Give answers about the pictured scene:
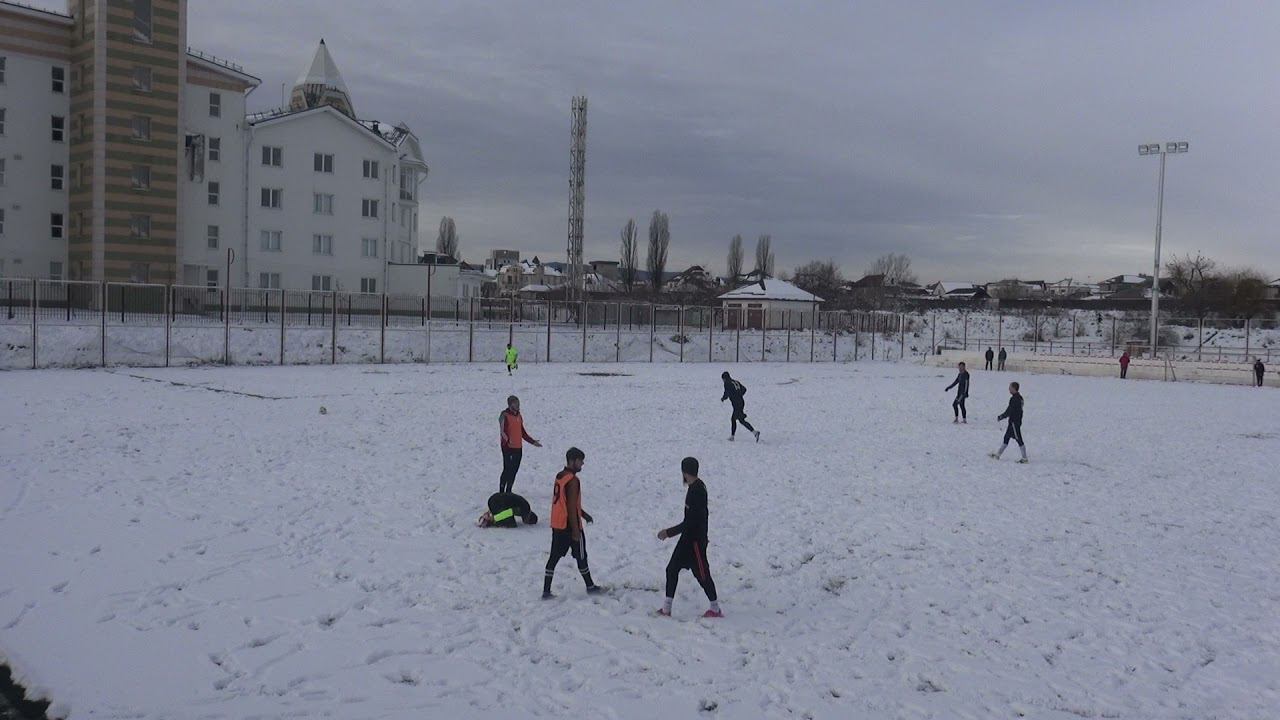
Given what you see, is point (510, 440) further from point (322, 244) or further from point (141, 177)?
point (322, 244)

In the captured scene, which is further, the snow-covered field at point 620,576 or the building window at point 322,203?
the building window at point 322,203

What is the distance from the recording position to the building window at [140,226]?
4959 centimetres

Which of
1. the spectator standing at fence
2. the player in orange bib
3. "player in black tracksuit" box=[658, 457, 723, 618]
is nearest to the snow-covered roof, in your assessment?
the spectator standing at fence

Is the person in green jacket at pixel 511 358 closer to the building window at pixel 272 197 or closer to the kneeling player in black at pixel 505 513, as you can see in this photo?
the kneeling player in black at pixel 505 513

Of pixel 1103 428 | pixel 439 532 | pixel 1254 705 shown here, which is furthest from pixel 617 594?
pixel 1103 428

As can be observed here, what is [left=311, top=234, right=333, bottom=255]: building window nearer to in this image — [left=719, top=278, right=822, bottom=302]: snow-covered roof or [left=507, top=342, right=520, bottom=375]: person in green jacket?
[left=507, top=342, right=520, bottom=375]: person in green jacket

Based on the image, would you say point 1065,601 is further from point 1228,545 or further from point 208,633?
point 208,633

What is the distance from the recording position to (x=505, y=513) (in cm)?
1210

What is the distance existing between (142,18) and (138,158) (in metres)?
7.54

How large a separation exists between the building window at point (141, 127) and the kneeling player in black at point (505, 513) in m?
46.9

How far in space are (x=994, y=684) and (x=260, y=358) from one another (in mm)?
35751

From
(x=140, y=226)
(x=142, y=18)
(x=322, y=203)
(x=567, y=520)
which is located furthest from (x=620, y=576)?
(x=322, y=203)

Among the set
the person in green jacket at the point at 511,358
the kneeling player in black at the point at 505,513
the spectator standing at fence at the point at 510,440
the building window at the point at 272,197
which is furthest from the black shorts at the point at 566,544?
the building window at the point at 272,197

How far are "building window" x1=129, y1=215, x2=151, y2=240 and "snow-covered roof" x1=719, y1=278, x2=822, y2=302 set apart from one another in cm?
4971
